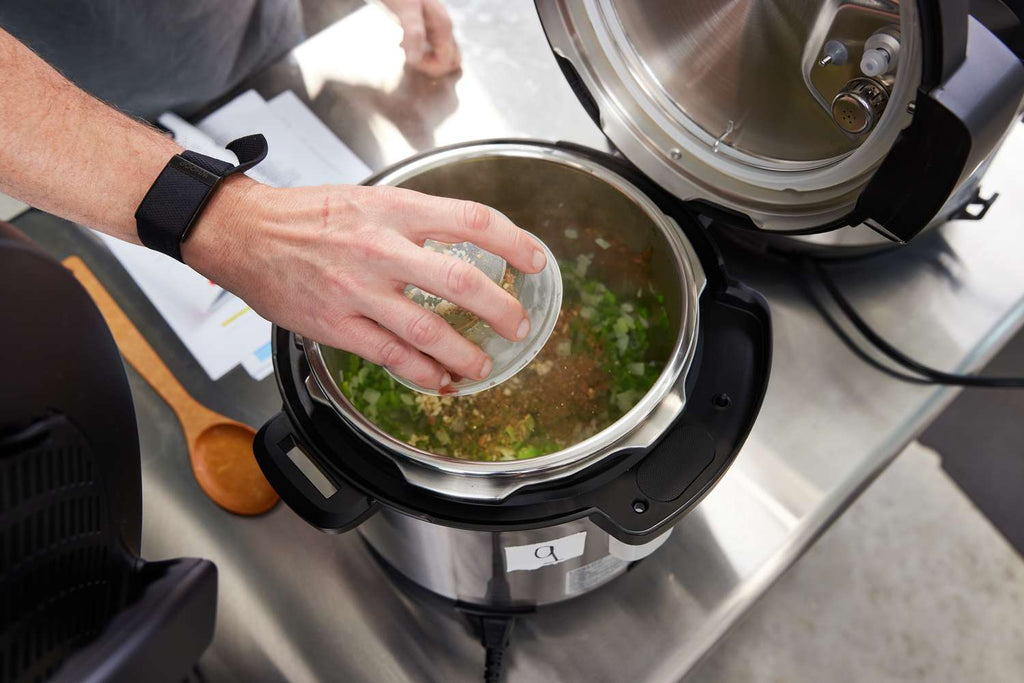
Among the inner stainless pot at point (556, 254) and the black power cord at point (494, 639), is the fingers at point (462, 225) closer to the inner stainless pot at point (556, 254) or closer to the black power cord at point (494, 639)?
the inner stainless pot at point (556, 254)

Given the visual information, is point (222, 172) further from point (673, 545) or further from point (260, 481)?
point (673, 545)

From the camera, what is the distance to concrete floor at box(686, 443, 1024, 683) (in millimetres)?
1422

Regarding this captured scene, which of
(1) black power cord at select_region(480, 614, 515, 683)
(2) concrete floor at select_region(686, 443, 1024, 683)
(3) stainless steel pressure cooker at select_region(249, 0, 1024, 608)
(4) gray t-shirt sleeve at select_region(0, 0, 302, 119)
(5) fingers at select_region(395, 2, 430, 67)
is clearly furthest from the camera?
(2) concrete floor at select_region(686, 443, 1024, 683)

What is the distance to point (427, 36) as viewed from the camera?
1080 mm

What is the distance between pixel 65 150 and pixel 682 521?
707 millimetres

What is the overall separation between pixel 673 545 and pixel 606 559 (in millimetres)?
174

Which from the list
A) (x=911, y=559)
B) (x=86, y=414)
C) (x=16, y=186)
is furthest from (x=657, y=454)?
(x=911, y=559)

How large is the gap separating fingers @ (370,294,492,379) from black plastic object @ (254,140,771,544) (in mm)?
88

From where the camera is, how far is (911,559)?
1.51m

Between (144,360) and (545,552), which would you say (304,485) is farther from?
(144,360)

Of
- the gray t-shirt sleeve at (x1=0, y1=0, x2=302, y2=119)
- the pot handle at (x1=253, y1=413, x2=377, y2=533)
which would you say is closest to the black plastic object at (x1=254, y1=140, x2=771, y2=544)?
the pot handle at (x1=253, y1=413, x2=377, y2=533)

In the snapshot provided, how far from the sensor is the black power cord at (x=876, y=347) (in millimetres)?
894

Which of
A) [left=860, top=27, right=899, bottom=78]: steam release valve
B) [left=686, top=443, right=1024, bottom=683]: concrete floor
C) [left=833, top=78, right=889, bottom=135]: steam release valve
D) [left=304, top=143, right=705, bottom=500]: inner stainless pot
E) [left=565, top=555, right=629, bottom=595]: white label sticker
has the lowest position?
[left=686, top=443, right=1024, bottom=683]: concrete floor

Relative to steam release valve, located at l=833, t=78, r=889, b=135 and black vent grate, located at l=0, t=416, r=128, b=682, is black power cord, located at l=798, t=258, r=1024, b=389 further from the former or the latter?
black vent grate, located at l=0, t=416, r=128, b=682
